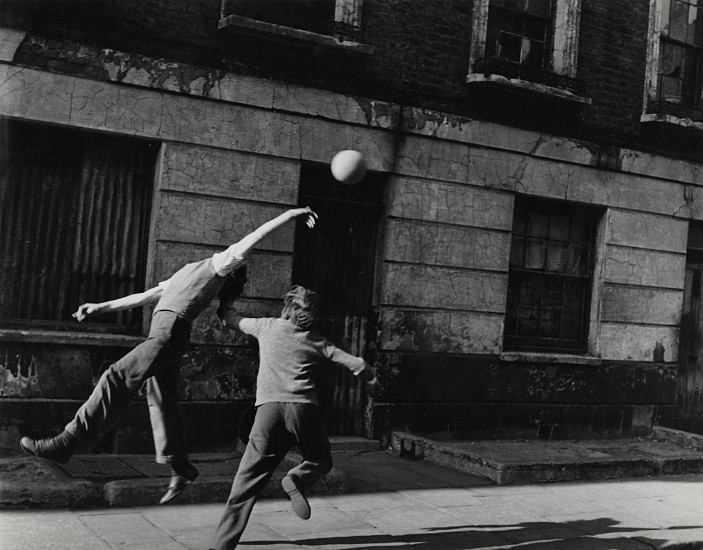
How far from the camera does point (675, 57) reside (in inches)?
496

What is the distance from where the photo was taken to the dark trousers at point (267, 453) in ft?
17.9

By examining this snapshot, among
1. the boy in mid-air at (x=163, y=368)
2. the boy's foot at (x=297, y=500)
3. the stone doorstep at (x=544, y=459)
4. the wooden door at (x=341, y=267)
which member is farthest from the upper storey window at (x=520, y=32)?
the boy's foot at (x=297, y=500)

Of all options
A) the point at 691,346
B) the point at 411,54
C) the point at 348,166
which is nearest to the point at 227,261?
the point at 348,166

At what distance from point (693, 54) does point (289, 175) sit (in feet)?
22.9

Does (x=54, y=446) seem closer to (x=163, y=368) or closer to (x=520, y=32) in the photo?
Result: (x=163, y=368)

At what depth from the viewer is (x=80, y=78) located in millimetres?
8320

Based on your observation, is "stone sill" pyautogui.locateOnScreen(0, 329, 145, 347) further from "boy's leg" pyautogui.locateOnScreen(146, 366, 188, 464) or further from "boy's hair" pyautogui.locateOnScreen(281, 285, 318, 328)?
"boy's hair" pyautogui.locateOnScreen(281, 285, 318, 328)

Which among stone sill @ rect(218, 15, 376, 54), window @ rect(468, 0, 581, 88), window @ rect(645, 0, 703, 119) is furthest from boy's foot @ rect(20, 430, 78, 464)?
window @ rect(645, 0, 703, 119)

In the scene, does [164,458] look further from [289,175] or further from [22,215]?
[289,175]

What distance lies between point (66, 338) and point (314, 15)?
180 inches

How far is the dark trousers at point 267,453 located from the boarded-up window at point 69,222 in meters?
3.63

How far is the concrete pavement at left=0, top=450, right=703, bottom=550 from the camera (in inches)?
240

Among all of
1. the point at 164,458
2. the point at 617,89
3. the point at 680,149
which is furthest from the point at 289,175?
the point at 680,149

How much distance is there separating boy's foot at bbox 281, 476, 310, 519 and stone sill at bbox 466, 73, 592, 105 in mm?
6302
